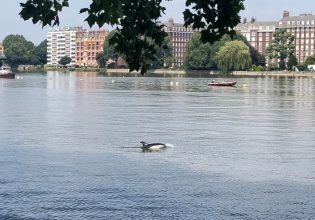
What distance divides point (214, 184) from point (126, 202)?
13.1 feet

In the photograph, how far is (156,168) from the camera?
85.6 feet

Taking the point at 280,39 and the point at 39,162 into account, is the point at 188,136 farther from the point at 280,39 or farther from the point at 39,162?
the point at 280,39

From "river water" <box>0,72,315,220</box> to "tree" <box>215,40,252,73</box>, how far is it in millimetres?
130520

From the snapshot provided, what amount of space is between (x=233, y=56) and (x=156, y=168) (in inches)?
6118

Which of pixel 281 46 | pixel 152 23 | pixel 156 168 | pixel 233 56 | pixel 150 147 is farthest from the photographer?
pixel 281 46

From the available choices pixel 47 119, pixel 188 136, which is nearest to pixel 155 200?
pixel 188 136

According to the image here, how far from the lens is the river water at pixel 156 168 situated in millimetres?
19578

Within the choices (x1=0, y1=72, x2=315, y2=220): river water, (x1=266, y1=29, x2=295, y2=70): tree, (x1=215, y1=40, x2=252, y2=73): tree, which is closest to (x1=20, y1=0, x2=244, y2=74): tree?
(x1=0, y1=72, x2=315, y2=220): river water

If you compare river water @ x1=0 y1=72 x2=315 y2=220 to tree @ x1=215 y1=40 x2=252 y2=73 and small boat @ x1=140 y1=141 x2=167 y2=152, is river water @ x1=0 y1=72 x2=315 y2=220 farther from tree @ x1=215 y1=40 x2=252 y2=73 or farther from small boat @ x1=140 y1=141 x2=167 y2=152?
tree @ x1=215 y1=40 x2=252 y2=73

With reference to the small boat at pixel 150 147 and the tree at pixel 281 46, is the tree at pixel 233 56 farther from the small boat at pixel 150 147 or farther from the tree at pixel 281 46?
the small boat at pixel 150 147

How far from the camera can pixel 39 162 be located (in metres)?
26.9

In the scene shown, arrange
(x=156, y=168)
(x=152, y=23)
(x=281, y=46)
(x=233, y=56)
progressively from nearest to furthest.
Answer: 1. (x=152, y=23)
2. (x=156, y=168)
3. (x=233, y=56)
4. (x=281, y=46)

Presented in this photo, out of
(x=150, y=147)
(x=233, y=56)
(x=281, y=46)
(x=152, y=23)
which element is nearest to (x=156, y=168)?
(x=150, y=147)

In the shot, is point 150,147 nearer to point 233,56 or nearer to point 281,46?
point 233,56
